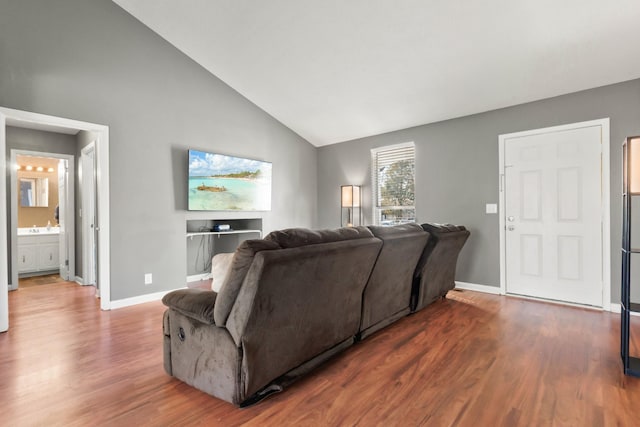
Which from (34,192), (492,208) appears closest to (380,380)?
(492,208)

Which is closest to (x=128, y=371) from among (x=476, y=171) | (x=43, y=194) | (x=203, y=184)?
(x=203, y=184)

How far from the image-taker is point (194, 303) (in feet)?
5.74

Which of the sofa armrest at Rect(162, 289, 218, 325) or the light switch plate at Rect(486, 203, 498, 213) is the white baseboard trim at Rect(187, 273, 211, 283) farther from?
the light switch plate at Rect(486, 203, 498, 213)

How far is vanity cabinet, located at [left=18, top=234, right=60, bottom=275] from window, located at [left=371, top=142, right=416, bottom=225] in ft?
18.3

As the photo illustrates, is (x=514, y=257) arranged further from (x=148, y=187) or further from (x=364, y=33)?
(x=148, y=187)

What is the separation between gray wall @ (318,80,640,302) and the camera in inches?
129

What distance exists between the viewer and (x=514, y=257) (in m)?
3.95

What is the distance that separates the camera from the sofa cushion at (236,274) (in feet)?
4.96

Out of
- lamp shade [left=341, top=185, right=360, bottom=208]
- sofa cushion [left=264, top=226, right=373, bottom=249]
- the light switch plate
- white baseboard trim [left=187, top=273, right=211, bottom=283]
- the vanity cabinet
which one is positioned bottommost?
white baseboard trim [left=187, top=273, right=211, bottom=283]

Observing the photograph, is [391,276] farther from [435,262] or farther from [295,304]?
[295,304]

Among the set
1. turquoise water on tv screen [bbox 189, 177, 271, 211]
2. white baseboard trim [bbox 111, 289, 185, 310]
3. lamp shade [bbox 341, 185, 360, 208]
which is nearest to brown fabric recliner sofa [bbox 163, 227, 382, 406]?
white baseboard trim [bbox 111, 289, 185, 310]

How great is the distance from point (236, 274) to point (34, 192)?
6.50 metres

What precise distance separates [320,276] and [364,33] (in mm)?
2612

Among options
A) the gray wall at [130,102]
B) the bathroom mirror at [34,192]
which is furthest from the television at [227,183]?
the bathroom mirror at [34,192]
